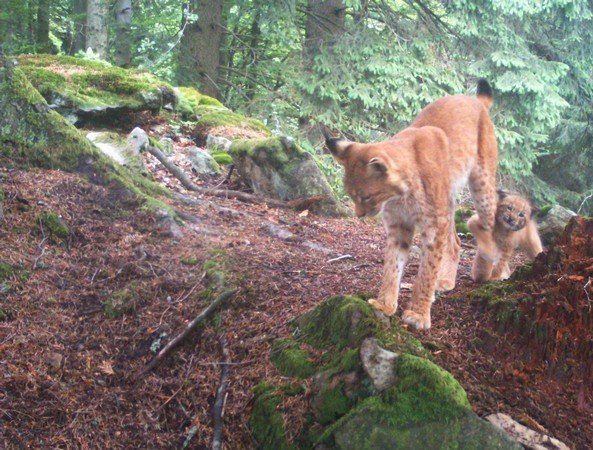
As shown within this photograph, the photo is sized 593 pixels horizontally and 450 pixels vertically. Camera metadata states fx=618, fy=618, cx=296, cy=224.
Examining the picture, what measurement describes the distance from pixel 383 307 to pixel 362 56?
37.5 feet

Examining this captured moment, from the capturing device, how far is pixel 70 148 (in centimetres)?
649

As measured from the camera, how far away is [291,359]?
13.5ft

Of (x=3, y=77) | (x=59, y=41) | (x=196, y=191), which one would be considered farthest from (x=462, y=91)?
(x=59, y=41)

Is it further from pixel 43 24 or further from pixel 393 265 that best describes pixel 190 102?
pixel 393 265

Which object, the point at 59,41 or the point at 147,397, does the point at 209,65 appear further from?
the point at 147,397

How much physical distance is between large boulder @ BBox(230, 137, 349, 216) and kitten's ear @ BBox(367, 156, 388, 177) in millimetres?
4272

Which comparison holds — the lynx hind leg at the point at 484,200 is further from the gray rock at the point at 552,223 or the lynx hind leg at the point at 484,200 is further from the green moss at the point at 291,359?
the green moss at the point at 291,359

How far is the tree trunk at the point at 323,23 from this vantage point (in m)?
15.4

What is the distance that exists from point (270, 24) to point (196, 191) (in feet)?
23.8

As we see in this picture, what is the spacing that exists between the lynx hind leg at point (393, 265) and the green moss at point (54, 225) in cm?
285

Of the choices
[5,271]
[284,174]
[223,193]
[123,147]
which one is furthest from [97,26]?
[5,271]

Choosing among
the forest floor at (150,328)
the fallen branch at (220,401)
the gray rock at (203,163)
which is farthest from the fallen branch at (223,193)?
the fallen branch at (220,401)

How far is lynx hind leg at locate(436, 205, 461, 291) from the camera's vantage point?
5.64m

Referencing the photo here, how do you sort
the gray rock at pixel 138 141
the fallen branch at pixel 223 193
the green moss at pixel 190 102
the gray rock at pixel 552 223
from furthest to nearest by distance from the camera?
the green moss at pixel 190 102 < the gray rock at pixel 552 223 < the fallen branch at pixel 223 193 < the gray rock at pixel 138 141
